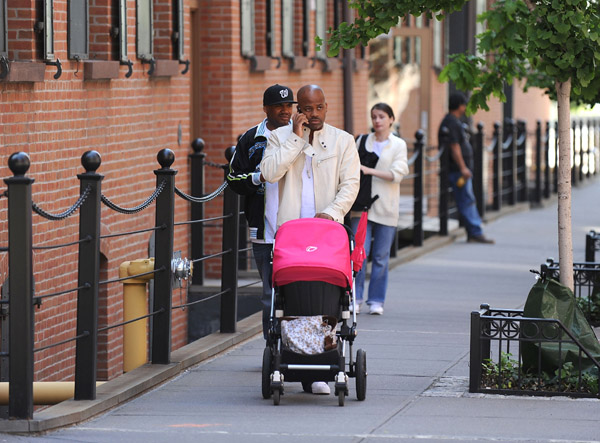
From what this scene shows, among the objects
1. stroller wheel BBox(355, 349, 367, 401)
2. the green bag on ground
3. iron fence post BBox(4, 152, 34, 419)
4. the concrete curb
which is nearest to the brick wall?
the concrete curb

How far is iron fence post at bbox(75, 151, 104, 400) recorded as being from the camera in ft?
24.5

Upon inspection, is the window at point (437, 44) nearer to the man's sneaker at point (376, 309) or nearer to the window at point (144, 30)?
the window at point (144, 30)

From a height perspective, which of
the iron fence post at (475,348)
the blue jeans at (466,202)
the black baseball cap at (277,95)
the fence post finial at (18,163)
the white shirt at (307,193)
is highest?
the black baseball cap at (277,95)

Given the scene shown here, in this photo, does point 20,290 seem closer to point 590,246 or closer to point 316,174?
point 316,174

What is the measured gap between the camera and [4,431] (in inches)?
271

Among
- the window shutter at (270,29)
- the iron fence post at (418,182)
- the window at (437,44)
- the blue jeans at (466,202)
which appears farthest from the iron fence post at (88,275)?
the window at (437,44)

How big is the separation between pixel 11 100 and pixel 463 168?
844 centimetres

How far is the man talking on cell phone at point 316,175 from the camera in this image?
7887 mm

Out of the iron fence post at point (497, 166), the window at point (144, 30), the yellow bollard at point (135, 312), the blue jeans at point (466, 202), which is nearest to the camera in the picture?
the yellow bollard at point (135, 312)

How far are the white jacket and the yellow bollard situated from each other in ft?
8.20

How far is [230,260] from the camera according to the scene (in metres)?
10.1

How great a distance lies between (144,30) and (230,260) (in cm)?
300

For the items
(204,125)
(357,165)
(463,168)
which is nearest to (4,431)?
(357,165)

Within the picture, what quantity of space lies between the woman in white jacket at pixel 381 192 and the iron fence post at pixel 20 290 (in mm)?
4614
